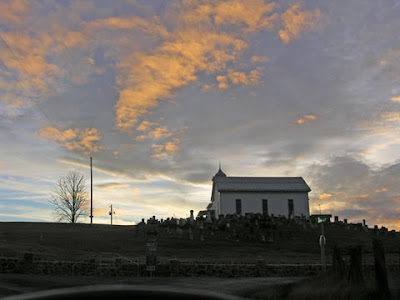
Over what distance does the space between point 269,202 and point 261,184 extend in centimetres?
297

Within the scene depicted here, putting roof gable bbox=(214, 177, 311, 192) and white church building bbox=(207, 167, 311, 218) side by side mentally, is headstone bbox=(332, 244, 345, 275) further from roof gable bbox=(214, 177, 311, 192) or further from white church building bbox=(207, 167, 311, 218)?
roof gable bbox=(214, 177, 311, 192)

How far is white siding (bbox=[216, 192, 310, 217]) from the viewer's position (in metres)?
61.4

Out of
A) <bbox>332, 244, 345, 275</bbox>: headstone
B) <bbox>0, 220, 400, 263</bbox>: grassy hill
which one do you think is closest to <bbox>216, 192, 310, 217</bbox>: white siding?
<bbox>0, 220, 400, 263</bbox>: grassy hill

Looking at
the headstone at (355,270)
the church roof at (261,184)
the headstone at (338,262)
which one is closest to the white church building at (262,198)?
the church roof at (261,184)

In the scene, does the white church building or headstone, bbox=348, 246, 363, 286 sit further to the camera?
the white church building

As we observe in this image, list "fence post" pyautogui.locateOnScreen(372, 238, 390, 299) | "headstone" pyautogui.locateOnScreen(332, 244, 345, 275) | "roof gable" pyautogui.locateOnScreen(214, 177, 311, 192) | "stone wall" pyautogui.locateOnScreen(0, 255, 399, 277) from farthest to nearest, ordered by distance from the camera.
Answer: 1. "roof gable" pyautogui.locateOnScreen(214, 177, 311, 192)
2. "stone wall" pyautogui.locateOnScreen(0, 255, 399, 277)
3. "headstone" pyautogui.locateOnScreen(332, 244, 345, 275)
4. "fence post" pyautogui.locateOnScreen(372, 238, 390, 299)

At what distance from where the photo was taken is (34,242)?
119ft

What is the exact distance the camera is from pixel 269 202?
62.3 metres

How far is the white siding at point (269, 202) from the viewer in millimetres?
61375

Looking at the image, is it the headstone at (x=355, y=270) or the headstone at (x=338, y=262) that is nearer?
the headstone at (x=355, y=270)

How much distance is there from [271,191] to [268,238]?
865 inches

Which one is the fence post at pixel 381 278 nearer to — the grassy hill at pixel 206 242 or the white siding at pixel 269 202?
the grassy hill at pixel 206 242

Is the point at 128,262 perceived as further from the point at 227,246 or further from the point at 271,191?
the point at 271,191

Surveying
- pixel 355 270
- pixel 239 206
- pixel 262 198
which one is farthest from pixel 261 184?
pixel 355 270
